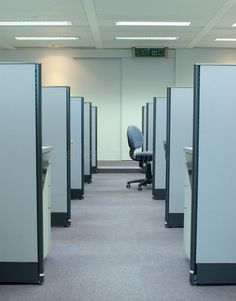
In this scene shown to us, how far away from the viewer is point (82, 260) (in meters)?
2.96

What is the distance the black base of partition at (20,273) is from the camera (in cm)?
248

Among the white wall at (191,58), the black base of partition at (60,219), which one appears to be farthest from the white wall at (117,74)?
the black base of partition at (60,219)

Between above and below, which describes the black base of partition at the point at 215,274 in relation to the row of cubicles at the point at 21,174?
below

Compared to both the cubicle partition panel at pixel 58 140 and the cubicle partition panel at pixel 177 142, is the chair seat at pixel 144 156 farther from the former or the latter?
the cubicle partition panel at pixel 58 140

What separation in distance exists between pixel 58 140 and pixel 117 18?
13.1 feet

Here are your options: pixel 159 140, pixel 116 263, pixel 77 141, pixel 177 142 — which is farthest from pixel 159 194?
pixel 116 263

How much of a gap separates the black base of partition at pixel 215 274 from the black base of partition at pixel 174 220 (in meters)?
1.44

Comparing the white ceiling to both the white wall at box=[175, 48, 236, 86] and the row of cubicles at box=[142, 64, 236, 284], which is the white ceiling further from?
the row of cubicles at box=[142, 64, 236, 284]

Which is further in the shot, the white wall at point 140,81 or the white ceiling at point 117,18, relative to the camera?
the white wall at point 140,81

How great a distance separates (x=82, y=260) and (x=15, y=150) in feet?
3.07

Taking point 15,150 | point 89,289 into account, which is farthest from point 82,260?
point 15,150

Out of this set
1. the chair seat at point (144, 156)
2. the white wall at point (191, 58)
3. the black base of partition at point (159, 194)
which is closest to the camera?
the black base of partition at point (159, 194)

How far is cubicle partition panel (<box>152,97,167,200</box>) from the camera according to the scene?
5.10 metres

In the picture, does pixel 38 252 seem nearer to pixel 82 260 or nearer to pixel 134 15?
pixel 82 260
